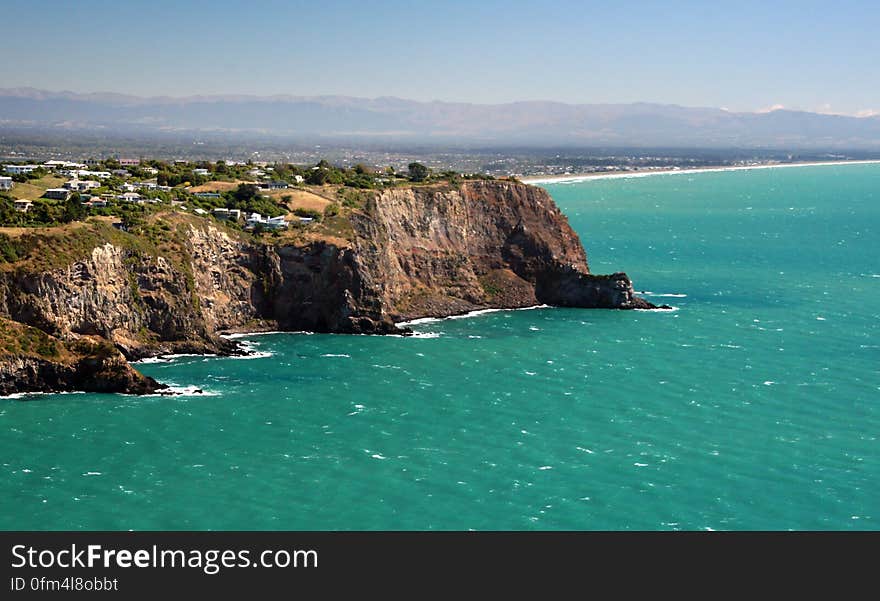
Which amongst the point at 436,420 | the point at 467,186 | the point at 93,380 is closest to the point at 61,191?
the point at 93,380

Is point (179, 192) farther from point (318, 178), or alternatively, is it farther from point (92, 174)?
point (318, 178)

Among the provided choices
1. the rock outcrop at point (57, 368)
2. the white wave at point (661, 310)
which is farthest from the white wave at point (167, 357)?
the white wave at point (661, 310)

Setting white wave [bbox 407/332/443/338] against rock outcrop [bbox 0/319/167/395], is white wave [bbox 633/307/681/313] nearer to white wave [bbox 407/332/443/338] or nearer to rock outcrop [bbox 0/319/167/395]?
white wave [bbox 407/332/443/338]

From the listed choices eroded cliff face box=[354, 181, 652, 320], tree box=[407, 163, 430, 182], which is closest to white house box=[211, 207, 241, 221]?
eroded cliff face box=[354, 181, 652, 320]

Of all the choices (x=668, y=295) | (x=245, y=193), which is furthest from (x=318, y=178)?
(x=668, y=295)

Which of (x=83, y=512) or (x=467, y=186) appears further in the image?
(x=467, y=186)
